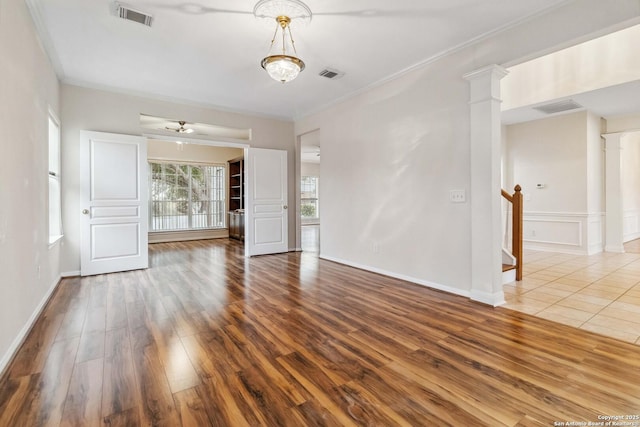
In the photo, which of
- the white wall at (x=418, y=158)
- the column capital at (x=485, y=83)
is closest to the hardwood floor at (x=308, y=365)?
the white wall at (x=418, y=158)

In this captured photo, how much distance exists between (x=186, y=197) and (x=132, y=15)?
617cm

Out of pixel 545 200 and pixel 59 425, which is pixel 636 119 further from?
pixel 59 425

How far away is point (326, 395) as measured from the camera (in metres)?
1.66

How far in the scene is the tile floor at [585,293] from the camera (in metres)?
2.58

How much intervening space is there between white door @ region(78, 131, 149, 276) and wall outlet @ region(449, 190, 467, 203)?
4406 millimetres

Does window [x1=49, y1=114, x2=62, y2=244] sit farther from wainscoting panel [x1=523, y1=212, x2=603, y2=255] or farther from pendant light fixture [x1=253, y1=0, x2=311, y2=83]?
wainscoting panel [x1=523, y1=212, x2=603, y2=255]

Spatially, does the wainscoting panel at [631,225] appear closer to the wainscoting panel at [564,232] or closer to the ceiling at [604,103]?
the wainscoting panel at [564,232]

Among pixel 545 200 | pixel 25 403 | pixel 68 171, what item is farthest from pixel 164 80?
pixel 545 200

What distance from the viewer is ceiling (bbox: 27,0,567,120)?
264 centimetres

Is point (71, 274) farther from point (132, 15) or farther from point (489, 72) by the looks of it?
point (489, 72)

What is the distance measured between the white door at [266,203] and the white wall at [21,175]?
2975 mm

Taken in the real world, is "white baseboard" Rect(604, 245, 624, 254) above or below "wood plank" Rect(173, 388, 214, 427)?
above

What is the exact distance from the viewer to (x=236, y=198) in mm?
8680

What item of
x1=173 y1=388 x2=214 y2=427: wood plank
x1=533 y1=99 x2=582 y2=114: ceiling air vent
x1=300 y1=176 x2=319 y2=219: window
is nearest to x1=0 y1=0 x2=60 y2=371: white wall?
x1=173 y1=388 x2=214 y2=427: wood plank
